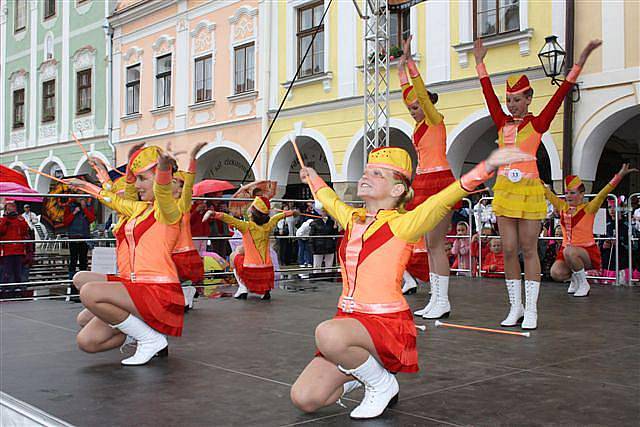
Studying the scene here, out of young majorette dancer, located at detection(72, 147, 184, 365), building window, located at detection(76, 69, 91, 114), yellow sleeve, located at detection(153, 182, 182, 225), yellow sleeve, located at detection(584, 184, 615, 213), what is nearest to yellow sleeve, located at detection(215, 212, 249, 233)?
young majorette dancer, located at detection(72, 147, 184, 365)

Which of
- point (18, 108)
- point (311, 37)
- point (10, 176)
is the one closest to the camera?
point (10, 176)

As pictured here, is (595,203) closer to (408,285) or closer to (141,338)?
(408,285)

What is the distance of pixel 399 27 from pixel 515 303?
951cm

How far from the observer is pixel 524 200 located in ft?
17.4

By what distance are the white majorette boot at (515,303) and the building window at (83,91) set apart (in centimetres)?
1973

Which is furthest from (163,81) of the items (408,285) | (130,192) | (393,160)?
(393,160)

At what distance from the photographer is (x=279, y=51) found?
16453 millimetres

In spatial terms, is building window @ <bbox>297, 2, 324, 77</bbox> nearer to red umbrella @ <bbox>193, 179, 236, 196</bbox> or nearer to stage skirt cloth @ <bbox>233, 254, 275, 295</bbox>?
red umbrella @ <bbox>193, 179, 236, 196</bbox>

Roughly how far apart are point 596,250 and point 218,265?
506 centimetres

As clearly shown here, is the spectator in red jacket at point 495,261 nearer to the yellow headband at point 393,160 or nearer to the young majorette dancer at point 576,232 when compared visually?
the young majorette dancer at point 576,232

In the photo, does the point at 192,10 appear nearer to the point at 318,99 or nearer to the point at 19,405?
the point at 318,99

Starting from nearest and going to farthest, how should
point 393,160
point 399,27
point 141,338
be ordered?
point 393,160
point 141,338
point 399,27

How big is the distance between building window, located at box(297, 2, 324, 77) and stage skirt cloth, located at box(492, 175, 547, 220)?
10.7m

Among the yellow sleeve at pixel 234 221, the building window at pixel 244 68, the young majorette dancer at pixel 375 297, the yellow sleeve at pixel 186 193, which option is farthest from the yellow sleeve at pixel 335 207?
the building window at pixel 244 68
